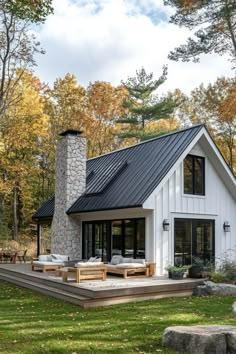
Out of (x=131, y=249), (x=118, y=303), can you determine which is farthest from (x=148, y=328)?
(x=131, y=249)

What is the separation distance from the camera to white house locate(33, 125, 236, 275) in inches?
504

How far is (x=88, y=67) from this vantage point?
2869 cm

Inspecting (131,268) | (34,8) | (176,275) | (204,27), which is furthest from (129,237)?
(204,27)

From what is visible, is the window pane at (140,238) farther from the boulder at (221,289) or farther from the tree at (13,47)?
the tree at (13,47)

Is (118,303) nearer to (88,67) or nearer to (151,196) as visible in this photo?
(151,196)

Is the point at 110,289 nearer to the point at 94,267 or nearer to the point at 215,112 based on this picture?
the point at 94,267

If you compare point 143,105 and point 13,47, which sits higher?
point 143,105

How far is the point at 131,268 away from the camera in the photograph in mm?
12016

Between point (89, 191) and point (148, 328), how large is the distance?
9.12m

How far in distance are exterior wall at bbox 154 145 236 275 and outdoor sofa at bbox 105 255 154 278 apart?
0.48m

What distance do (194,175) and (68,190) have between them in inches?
193

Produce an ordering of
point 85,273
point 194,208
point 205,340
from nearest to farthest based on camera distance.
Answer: point 205,340 → point 85,273 → point 194,208

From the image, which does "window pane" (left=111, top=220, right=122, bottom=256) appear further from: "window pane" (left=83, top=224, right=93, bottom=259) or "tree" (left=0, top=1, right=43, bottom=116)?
"tree" (left=0, top=1, right=43, bottom=116)

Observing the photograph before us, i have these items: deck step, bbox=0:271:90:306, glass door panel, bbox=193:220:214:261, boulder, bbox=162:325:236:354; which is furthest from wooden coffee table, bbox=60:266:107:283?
boulder, bbox=162:325:236:354
